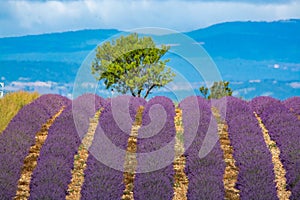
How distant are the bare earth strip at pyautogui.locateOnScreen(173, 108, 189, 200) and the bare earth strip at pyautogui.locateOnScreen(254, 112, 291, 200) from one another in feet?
5.86

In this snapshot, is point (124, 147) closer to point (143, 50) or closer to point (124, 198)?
point (124, 198)

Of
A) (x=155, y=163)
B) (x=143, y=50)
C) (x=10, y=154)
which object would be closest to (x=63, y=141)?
(x=10, y=154)

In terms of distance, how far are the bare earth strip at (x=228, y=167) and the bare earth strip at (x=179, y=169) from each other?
0.79 m

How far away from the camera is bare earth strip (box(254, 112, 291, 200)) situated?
34.7 feet

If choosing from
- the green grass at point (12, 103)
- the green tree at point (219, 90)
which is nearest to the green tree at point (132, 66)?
the green tree at point (219, 90)

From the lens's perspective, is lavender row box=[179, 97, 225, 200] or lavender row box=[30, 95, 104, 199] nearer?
lavender row box=[179, 97, 225, 200]

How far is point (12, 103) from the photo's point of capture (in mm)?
16234

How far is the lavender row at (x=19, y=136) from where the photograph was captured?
420 inches

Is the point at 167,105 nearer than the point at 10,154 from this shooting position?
No

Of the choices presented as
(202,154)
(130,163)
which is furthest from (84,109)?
(202,154)

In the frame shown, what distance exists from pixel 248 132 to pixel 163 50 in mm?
20405

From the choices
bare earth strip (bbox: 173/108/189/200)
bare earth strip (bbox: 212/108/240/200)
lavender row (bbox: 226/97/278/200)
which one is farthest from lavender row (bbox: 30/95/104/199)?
lavender row (bbox: 226/97/278/200)

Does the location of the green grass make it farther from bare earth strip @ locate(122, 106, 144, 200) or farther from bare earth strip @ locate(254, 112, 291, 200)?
bare earth strip @ locate(254, 112, 291, 200)

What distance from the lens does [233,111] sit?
1485 cm
